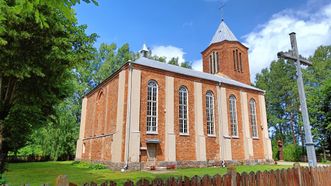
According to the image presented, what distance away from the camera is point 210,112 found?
2286 centimetres

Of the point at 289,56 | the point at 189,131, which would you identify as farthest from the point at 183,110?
the point at 289,56

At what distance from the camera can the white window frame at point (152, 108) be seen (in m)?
18.8

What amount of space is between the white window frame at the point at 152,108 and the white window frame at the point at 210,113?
19.7 ft

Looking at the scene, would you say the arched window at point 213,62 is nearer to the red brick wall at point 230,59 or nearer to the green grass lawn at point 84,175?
the red brick wall at point 230,59

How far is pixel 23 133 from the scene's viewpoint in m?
9.58

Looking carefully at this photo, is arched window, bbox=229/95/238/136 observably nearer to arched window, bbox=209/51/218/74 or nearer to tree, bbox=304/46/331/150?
arched window, bbox=209/51/218/74

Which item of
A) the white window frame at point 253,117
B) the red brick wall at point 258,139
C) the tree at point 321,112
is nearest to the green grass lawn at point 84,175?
the red brick wall at point 258,139

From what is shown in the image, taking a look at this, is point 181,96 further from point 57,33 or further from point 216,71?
point 57,33

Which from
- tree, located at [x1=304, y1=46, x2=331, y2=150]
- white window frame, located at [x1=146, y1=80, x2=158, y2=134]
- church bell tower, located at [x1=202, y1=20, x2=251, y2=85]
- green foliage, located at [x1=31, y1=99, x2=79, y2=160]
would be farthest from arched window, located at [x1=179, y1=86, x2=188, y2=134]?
tree, located at [x1=304, y1=46, x2=331, y2=150]

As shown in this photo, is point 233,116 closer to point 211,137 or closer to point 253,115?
point 253,115

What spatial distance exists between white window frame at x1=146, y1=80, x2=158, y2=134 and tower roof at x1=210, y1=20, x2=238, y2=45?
1652 centimetres

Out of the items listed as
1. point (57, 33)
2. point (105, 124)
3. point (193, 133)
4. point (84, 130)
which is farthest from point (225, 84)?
point (57, 33)

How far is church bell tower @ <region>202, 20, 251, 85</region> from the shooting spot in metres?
30.7

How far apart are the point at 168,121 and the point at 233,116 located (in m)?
8.86
